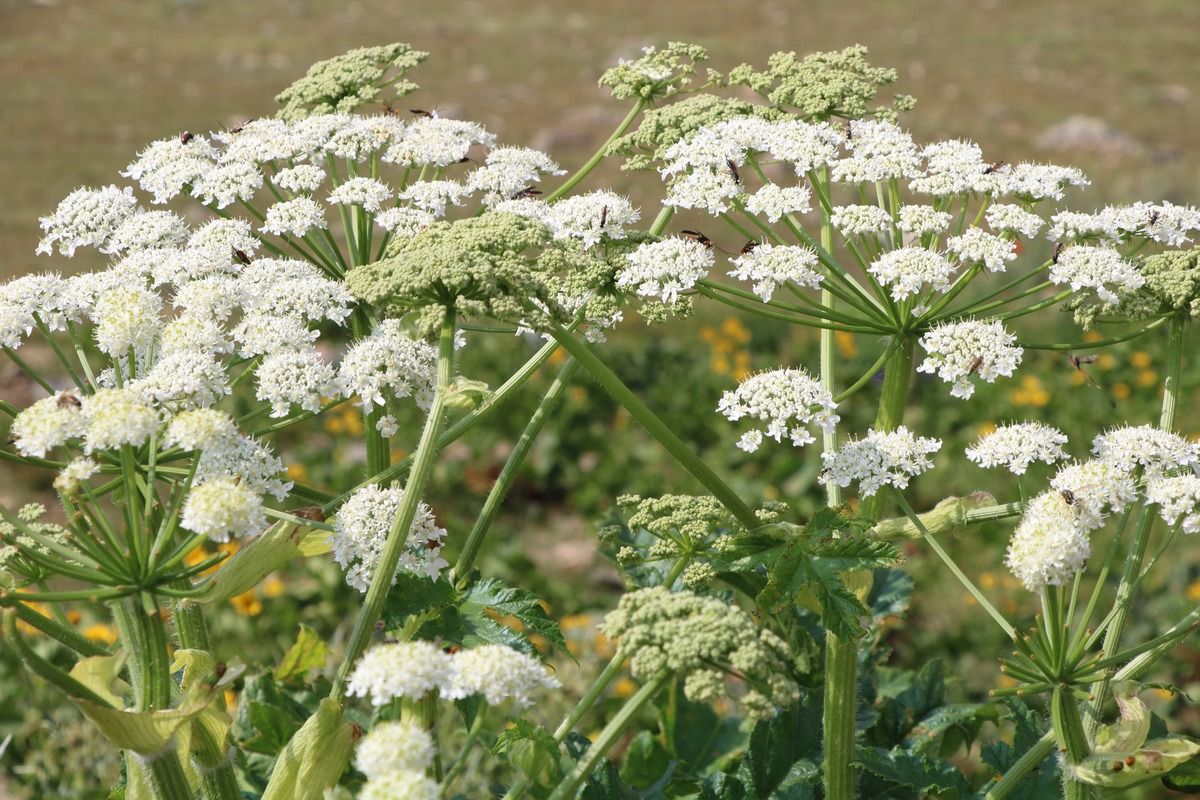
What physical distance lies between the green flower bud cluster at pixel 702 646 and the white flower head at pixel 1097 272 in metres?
1.68

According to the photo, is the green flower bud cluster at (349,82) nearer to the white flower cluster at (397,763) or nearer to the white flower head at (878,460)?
the white flower head at (878,460)

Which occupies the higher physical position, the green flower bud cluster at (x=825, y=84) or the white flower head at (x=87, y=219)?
the green flower bud cluster at (x=825, y=84)

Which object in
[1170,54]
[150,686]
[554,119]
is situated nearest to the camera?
[150,686]

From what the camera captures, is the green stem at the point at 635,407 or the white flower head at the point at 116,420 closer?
the white flower head at the point at 116,420

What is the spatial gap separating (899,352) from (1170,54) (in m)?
25.1

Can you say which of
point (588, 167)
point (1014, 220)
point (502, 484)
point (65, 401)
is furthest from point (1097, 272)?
point (65, 401)

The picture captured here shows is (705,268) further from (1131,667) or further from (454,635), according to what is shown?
(1131,667)

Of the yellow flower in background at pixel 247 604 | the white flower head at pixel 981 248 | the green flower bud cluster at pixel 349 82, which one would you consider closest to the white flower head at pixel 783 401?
the white flower head at pixel 981 248

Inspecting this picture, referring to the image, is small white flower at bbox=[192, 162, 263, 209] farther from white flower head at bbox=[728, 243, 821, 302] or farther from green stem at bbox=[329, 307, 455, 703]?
white flower head at bbox=[728, 243, 821, 302]

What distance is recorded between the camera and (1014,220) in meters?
3.90

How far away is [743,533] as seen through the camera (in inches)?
129

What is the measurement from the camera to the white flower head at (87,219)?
165 inches

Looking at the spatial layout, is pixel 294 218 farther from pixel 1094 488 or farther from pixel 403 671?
pixel 1094 488

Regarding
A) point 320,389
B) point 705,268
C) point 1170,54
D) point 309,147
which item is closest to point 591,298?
point 705,268
